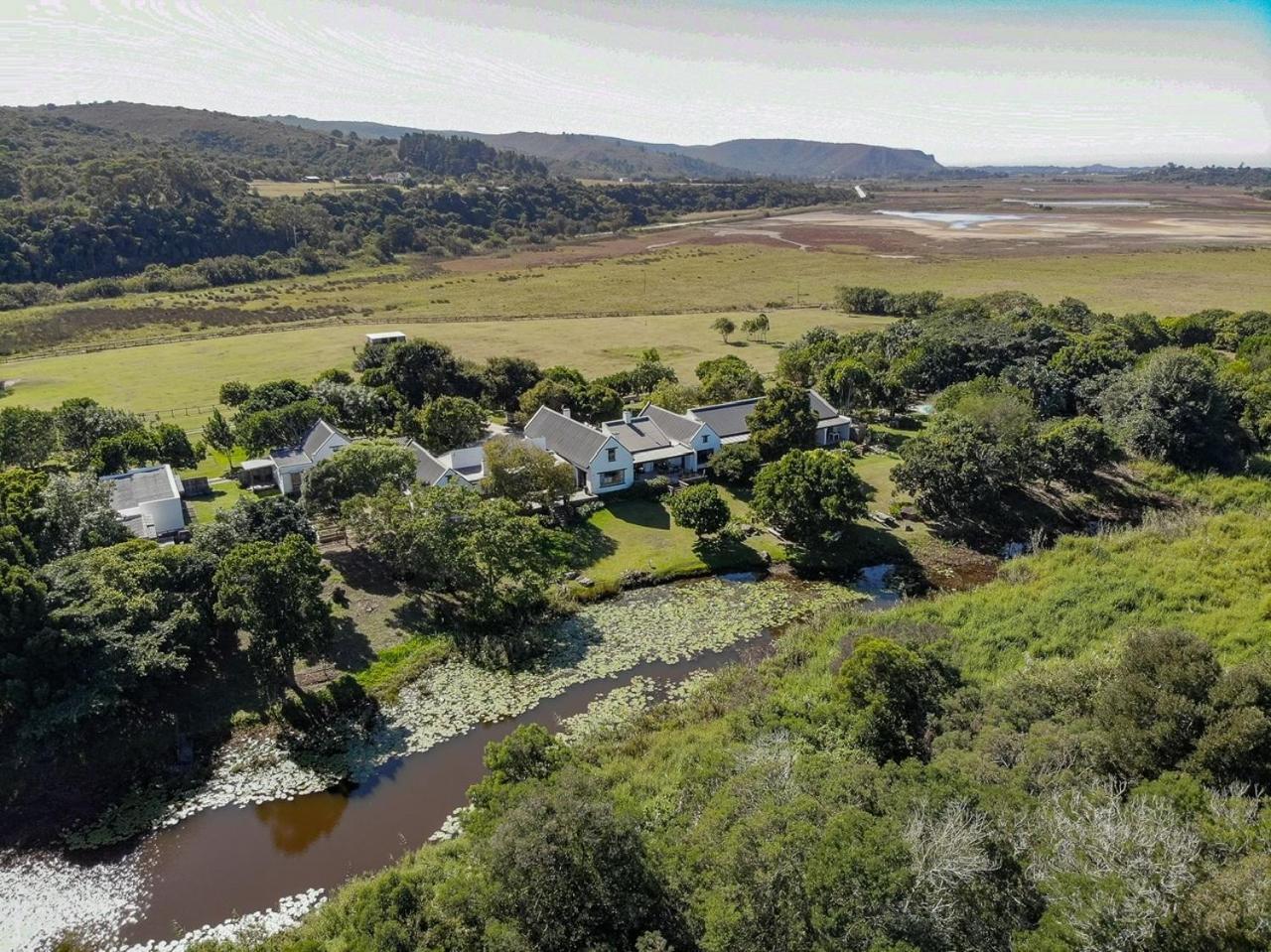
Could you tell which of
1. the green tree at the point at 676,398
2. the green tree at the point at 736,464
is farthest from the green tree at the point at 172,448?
the green tree at the point at 736,464

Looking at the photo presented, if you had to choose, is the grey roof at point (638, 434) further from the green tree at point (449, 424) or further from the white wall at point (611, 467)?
the green tree at point (449, 424)

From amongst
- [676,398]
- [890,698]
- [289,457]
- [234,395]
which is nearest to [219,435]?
[289,457]

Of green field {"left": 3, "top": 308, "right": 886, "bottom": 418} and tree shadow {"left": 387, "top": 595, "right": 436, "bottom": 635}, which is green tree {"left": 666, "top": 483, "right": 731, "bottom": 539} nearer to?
tree shadow {"left": 387, "top": 595, "right": 436, "bottom": 635}

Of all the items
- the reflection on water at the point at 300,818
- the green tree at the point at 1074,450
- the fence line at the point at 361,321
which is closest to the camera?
the reflection on water at the point at 300,818

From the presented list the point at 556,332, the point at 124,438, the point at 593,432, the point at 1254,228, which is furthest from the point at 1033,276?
the point at 124,438

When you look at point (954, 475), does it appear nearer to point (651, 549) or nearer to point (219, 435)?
point (651, 549)

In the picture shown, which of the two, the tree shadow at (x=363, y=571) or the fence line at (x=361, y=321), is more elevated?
the fence line at (x=361, y=321)

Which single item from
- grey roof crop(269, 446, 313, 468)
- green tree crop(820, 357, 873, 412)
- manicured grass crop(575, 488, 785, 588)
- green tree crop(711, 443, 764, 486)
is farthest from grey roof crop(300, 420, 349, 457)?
green tree crop(820, 357, 873, 412)

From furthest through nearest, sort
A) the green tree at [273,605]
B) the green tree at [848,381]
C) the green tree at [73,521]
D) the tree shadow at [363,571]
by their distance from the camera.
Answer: the green tree at [848,381] < the tree shadow at [363,571] < the green tree at [73,521] < the green tree at [273,605]
